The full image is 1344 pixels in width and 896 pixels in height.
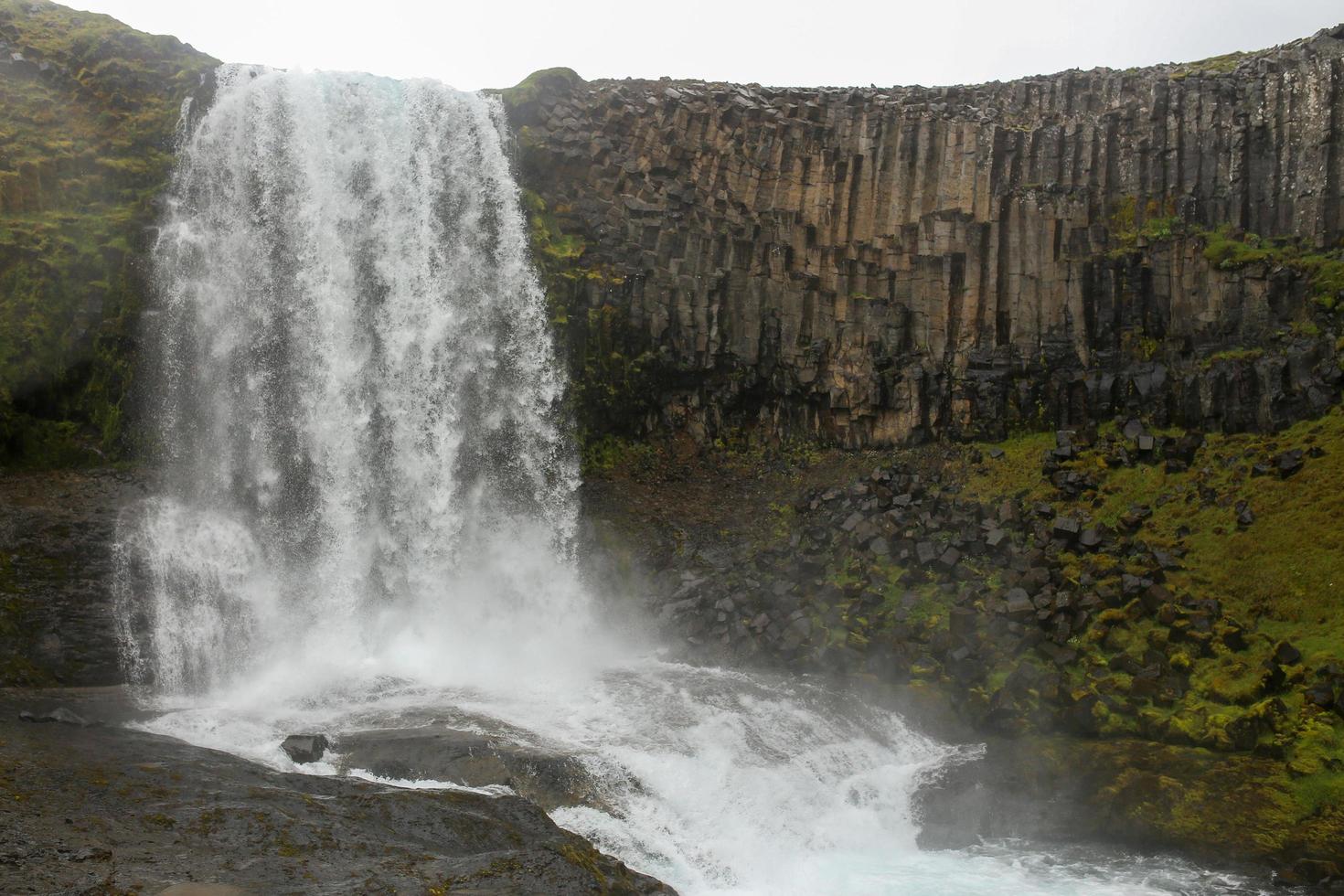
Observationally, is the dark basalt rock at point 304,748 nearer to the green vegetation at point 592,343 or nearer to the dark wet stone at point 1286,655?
the green vegetation at point 592,343

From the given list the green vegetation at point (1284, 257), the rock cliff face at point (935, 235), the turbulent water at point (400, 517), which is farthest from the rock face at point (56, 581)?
the green vegetation at point (1284, 257)

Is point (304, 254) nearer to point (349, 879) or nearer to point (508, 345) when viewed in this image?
point (508, 345)

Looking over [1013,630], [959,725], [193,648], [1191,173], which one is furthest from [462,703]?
[1191,173]

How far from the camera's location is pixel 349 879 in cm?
1134

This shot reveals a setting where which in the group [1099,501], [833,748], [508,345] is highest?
[508,345]

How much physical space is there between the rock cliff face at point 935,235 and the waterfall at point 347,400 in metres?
2.92

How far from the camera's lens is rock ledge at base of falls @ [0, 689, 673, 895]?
10961 millimetres

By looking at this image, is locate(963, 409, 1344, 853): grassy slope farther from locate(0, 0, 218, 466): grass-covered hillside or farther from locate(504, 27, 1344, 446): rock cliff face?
locate(0, 0, 218, 466): grass-covered hillside

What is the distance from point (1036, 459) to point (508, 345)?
15094 mm

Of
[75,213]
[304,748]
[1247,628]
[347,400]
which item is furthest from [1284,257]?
[75,213]

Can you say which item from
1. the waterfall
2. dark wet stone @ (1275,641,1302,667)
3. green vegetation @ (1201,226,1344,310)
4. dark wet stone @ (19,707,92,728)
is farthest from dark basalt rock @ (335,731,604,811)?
green vegetation @ (1201,226,1344,310)

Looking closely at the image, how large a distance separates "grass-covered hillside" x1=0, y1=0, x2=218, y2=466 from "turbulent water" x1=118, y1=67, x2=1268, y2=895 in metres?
1.14

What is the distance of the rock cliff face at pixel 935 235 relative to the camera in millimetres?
27875

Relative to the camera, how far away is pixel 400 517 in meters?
26.5
